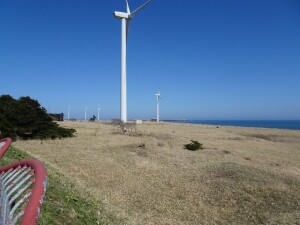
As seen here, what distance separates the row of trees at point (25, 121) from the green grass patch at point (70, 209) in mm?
11605

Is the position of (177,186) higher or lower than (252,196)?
higher

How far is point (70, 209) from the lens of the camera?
7.44m

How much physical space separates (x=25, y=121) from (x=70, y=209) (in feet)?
50.8

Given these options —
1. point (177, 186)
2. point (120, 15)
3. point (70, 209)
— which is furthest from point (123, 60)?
point (70, 209)

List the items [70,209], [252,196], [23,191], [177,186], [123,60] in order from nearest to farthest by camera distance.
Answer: [23,191] → [70,209] → [252,196] → [177,186] → [123,60]

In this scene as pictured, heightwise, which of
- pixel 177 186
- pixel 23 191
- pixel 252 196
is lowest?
pixel 252 196

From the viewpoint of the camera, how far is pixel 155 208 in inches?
413

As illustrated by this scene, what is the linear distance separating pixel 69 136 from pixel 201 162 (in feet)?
34.7

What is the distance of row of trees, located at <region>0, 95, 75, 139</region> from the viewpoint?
21.3m

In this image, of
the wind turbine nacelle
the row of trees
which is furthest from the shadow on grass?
the wind turbine nacelle

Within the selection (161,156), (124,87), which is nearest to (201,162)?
(161,156)

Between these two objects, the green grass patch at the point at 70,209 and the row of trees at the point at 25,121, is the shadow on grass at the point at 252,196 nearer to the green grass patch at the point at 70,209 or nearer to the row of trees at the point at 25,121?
the green grass patch at the point at 70,209

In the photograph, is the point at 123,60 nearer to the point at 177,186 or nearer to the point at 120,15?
the point at 120,15

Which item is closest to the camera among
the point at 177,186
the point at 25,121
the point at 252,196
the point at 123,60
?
the point at 252,196
